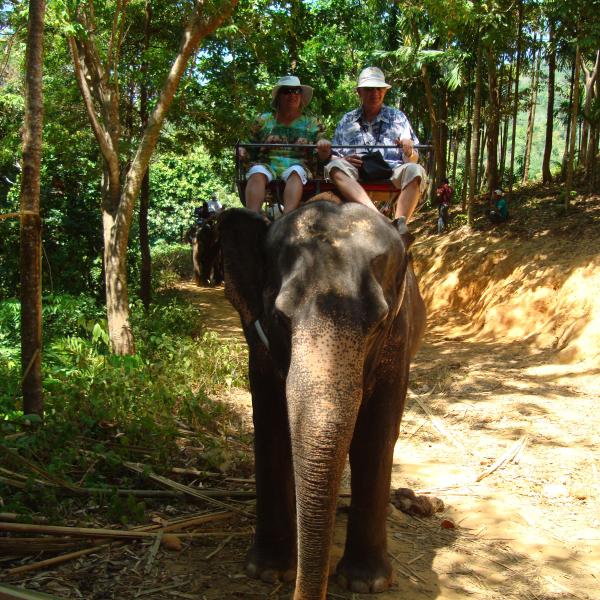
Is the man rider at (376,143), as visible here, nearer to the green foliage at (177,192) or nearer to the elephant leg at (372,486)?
the elephant leg at (372,486)

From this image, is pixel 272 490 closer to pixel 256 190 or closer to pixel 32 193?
pixel 256 190

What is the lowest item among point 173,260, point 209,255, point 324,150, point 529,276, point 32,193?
point 173,260

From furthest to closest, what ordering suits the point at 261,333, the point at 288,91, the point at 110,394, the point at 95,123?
1. the point at 95,123
2. the point at 110,394
3. the point at 288,91
4. the point at 261,333

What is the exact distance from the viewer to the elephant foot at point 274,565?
359 cm

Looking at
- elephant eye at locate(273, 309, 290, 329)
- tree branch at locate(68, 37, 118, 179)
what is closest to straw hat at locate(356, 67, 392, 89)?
elephant eye at locate(273, 309, 290, 329)

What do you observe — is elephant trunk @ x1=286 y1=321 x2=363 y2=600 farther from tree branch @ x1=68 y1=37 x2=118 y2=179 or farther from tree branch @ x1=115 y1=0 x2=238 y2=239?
tree branch @ x1=68 y1=37 x2=118 y2=179

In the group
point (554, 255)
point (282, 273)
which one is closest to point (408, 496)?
point (282, 273)

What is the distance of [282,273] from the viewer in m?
2.91

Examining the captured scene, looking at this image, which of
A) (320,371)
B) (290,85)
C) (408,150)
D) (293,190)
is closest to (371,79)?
(290,85)

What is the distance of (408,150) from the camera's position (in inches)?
172

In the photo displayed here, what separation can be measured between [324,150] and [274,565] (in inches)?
92.7

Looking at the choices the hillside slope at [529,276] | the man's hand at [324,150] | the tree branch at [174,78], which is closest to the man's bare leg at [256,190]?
the man's hand at [324,150]

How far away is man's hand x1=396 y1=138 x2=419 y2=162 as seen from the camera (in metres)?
4.35

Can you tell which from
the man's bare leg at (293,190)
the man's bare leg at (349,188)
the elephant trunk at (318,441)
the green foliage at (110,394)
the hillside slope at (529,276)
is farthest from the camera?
the hillside slope at (529,276)
